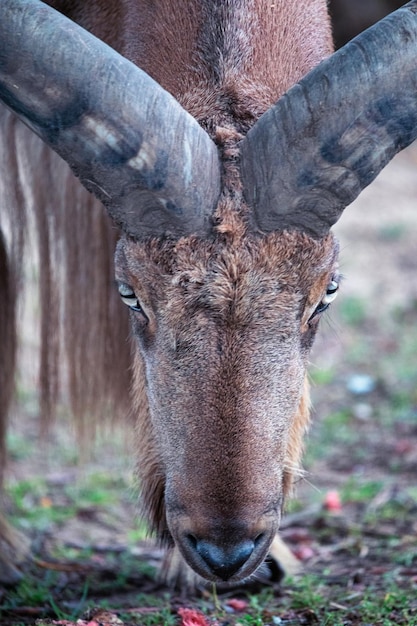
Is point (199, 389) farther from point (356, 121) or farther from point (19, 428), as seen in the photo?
point (19, 428)

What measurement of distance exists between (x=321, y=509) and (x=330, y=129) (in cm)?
342

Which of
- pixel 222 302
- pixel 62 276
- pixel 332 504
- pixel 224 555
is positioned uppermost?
pixel 62 276

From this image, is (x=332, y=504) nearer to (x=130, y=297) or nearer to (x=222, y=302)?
(x=130, y=297)

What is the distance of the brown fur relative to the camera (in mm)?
4047

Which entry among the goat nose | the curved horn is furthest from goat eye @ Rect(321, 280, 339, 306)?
the goat nose

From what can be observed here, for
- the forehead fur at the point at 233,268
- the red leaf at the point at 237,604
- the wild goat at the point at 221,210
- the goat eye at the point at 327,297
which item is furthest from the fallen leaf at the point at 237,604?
the forehead fur at the point at 233,268

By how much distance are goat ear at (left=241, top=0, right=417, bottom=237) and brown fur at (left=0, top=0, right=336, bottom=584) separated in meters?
0.10

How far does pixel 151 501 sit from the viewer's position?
15.9 ft

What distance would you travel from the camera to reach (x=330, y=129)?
165 inches

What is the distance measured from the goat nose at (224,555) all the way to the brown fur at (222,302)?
0.07 metres

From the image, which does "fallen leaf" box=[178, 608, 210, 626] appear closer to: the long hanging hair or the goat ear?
the goat ear

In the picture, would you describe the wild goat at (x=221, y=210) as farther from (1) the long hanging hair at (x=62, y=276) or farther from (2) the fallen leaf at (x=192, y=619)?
(1) the long hanging hair at (x=62, y=276)

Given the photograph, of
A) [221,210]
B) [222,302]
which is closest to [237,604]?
[222,302]

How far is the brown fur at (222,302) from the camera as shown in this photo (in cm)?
405
